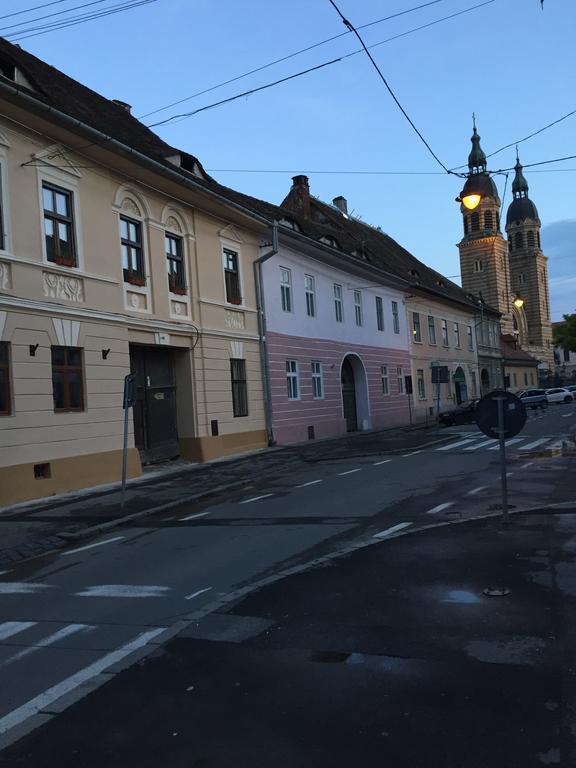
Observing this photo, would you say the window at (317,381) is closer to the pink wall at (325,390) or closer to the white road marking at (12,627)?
the pink wall at (325,390)

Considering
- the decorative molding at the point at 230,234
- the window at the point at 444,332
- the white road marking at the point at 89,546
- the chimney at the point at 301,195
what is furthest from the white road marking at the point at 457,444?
the window at the point at 444,332

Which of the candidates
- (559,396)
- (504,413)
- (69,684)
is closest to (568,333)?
(559,396)

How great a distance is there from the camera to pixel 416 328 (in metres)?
40.9

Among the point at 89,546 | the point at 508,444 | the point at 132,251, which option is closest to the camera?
the point at 89,546

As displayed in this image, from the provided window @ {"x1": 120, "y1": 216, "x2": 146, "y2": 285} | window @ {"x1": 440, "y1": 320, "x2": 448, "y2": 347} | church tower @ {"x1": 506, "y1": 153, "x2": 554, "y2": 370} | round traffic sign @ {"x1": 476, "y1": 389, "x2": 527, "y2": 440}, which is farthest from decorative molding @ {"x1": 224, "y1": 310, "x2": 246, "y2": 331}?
church tower @ {"x1": 506, "y1": 153, "x2": 554, "y2": 370}

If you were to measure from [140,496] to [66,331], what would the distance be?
4.24 meters

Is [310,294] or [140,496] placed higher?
[310,294]

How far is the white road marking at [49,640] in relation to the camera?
5133mm

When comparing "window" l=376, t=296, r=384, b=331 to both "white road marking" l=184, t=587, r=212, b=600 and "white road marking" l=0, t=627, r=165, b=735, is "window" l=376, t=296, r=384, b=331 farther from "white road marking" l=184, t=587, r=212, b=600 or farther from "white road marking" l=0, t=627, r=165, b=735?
"white road marking" l=0, t=627, r=165, b=735

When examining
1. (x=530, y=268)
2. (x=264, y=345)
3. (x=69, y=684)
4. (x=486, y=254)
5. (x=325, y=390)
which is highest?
(x=530, y=268)

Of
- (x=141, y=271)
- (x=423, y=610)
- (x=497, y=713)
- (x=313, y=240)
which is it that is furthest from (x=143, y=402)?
(x=497, y=713)

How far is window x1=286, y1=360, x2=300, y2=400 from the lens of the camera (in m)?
26.5

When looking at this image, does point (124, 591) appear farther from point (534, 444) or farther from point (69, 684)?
point (534, 444)

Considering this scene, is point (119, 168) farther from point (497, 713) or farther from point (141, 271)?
point (497, 713)
